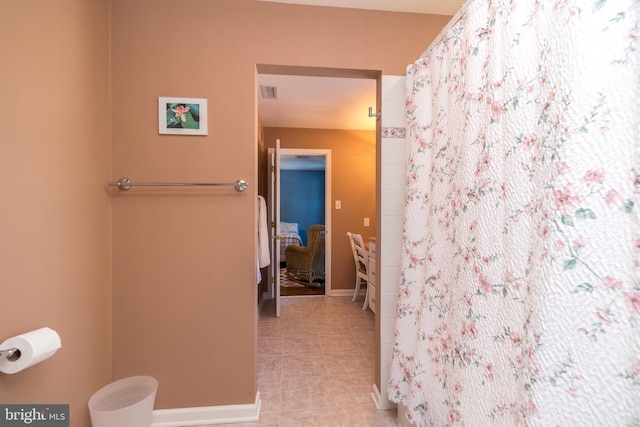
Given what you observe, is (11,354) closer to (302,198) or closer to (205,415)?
(205,415)

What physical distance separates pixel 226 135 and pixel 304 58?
0.65 metres

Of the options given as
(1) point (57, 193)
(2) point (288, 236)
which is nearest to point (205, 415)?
(1) point (57, 193)

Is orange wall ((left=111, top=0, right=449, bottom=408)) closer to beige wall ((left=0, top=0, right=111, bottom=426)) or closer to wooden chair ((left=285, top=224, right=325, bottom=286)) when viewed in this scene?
beige wall ((left=0, top=0, right=111, bottom=426))

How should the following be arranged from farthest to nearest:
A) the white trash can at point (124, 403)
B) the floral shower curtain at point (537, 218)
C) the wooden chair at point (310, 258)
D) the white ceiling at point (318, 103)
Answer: the wooden chair at point (310, 258) < the white ceiling at point (318, 103) < the white trash can at point (124, 403) < the floral shower curtain at point (537, 218)

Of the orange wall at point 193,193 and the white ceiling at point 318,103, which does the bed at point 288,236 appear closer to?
the white ceiling at point 318,103

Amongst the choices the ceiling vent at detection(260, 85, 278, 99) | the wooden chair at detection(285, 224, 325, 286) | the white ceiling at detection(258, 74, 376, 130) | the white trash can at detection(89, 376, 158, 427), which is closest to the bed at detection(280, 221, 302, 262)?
the wooden chair at detection(285, 224, 325, 286)

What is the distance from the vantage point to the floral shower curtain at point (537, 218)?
619 mm

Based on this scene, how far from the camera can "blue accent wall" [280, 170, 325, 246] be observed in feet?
24.1

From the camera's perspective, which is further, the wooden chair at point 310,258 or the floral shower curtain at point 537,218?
the wooden chair at point 310,258

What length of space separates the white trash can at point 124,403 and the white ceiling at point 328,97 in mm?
2268

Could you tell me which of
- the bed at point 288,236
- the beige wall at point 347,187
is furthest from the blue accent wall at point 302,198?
the beige wall at point 347,187

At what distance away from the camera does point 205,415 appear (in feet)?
5.17

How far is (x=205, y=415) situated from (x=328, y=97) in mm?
2907

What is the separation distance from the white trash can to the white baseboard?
0.19 metres
